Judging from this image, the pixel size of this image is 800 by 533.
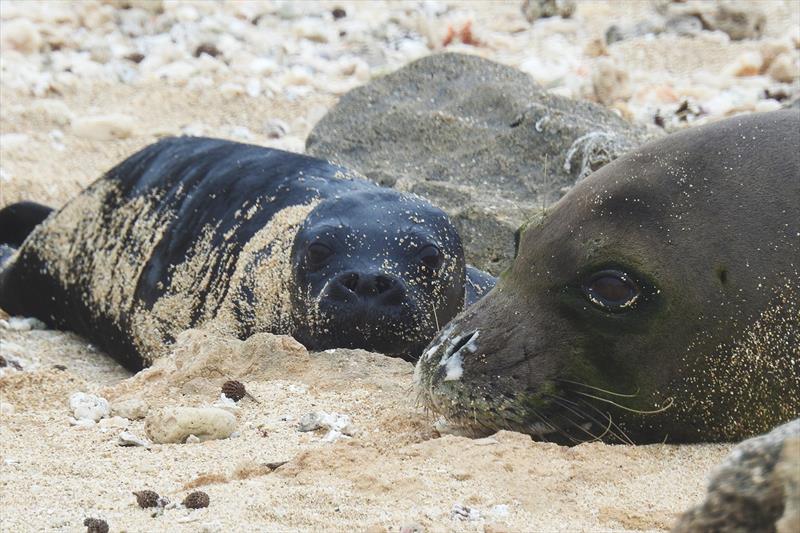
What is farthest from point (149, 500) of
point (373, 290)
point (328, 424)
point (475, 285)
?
point (475, 285)

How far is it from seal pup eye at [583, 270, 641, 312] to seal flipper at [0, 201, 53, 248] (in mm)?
5378

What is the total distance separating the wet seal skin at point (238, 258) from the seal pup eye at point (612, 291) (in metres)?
1.70

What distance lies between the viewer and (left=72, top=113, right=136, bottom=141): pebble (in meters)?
10.7

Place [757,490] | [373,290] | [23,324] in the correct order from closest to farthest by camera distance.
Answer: [757,490] → [373,290] → [23,324]

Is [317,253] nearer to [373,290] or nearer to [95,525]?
[373,290]

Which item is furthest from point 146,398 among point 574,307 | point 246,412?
point 574,307

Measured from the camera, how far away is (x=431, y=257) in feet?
19.2

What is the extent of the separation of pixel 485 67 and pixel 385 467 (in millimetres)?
6385

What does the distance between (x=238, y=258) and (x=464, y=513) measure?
345 centimetres

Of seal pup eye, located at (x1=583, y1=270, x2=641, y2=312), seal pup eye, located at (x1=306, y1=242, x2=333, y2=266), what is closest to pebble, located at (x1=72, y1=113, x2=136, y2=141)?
seal pup eye, located at (x1=306, y1=242, x2=333, y2=266)

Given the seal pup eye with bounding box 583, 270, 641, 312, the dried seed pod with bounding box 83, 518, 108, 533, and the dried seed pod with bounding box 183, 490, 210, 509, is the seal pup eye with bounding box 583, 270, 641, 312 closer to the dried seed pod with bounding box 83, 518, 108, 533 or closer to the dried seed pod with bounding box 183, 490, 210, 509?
the dried seed pod with bounding box 183, 490, 210, 509

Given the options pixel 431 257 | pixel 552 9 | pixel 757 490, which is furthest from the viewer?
pixel 552 9

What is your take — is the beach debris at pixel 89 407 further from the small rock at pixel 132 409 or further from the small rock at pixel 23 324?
the small rock at pixel 23 324

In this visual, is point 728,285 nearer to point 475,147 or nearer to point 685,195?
point 685,195
